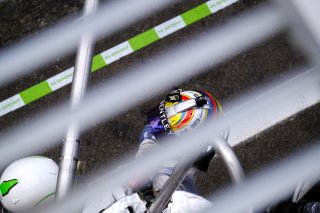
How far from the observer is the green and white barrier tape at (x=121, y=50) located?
407 centimetres

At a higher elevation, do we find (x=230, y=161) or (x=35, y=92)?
(x=35, y=92)

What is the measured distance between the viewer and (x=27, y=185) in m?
2.70

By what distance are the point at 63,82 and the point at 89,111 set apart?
3051 millimetres

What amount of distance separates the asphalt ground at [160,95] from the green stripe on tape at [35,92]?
61 mm

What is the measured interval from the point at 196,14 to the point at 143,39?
665mm

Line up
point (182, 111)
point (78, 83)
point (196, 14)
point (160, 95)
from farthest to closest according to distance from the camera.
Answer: point (196, 14) < point (160, 95) < point (182, 111) < point (78, 83)

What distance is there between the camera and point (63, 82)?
4.09 metres

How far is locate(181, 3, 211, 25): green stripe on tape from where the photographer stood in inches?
168

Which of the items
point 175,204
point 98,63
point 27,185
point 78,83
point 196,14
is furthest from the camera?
point 196,14

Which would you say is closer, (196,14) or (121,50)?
(121,50)

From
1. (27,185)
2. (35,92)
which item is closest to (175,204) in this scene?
(27,185)

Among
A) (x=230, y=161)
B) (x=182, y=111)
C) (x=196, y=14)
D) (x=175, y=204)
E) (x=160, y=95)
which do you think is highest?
(x=196, y=14)

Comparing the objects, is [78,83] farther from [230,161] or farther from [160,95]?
[160,95]

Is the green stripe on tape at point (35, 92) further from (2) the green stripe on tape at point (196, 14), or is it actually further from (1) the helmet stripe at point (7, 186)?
(2) the green stripe on tape at point (196, 14)
